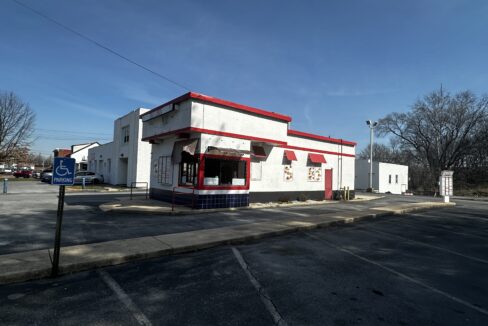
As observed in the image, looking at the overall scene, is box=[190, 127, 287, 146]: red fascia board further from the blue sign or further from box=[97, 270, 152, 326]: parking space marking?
box=[97, 270, 152, 326]: parking space marking

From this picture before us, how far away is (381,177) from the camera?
127ft

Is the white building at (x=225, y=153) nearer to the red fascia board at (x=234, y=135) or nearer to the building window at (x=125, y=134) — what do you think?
the red fascia board at (x=234, y=135)

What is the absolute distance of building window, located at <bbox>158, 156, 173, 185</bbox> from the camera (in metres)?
15.2

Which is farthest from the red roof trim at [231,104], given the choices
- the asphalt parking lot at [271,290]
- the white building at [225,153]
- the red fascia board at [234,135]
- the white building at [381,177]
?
the white building at [381,177]

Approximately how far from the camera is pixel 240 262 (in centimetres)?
604

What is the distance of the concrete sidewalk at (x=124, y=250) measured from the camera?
5082 mm

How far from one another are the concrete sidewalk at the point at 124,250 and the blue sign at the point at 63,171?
1.58 m

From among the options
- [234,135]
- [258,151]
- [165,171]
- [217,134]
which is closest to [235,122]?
[234,135]

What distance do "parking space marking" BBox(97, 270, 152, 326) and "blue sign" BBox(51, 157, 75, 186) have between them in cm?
186

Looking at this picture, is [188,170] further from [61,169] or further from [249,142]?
[61,169]

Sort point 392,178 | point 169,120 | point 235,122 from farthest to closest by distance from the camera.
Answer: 1. point 392,178
2. point 169,120
3. point 235,122

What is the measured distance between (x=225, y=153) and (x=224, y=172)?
46.1 inches

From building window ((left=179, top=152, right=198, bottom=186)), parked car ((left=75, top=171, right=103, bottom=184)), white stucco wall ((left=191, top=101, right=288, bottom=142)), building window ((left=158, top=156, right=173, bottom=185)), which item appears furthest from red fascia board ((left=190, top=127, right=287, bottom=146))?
parked car ((left=75, top=171, right=103, bottom=184))

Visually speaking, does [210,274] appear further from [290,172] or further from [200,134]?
[290,172]
